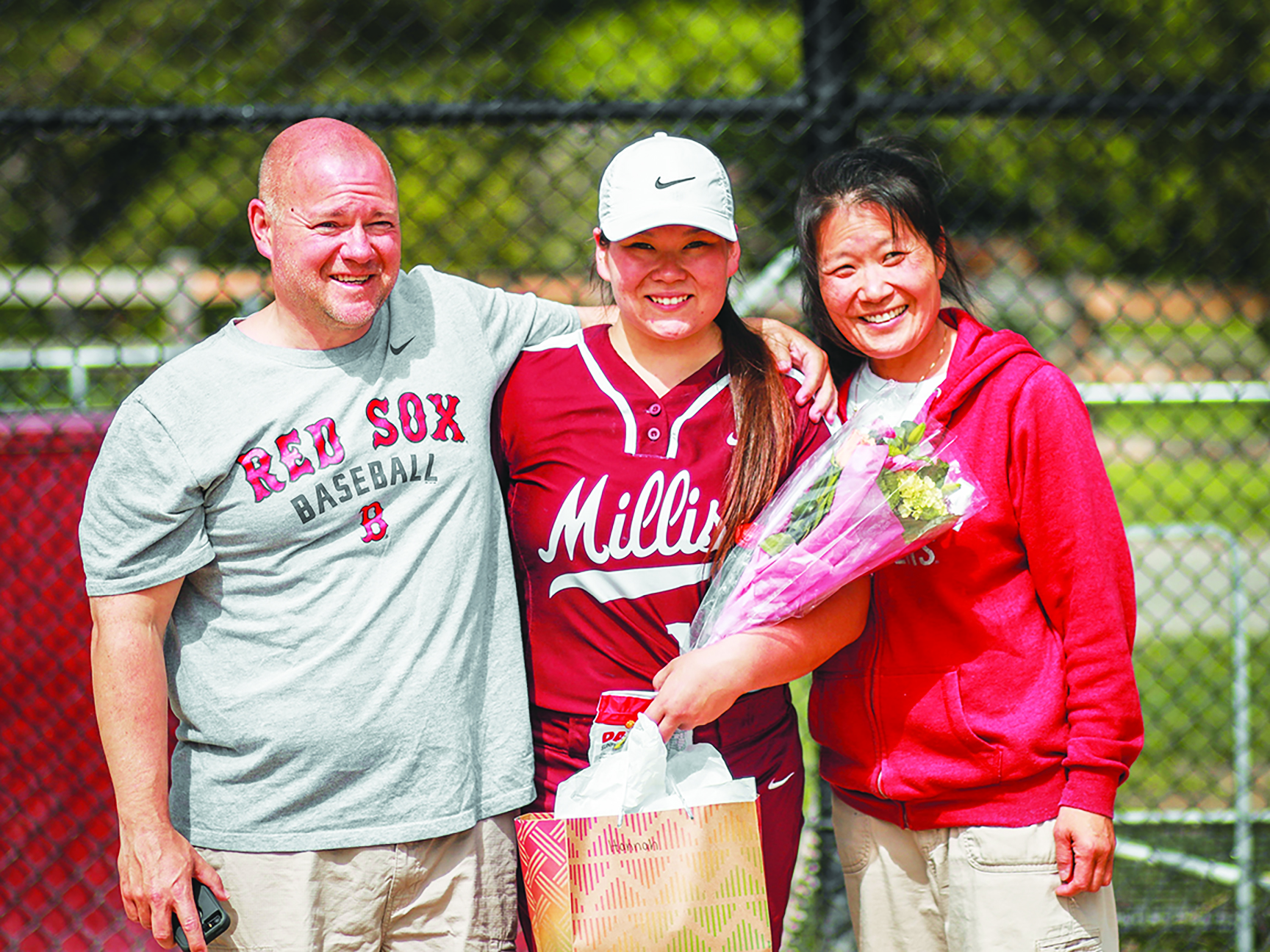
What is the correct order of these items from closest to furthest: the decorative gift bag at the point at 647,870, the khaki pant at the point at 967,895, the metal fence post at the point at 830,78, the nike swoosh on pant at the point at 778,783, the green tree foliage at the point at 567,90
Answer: the decorative gift bag at the point at 647,870, the khaki pant at the point at 967,895, the nike swoosh on pant at the point at 778,783, the metal fence post at the point at 830,78, the green tree foliage at the point at 567,90

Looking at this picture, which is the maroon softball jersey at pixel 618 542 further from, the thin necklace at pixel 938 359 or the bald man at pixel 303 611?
the thin necklace at pixel 938 359

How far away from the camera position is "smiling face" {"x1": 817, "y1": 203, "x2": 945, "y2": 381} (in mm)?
2283

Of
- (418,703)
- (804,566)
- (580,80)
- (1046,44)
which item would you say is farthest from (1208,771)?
(580,80)

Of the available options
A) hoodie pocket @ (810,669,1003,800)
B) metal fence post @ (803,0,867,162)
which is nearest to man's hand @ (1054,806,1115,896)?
hoodie pocket @ (810,669,1003,800)

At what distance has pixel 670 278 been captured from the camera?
2.26m

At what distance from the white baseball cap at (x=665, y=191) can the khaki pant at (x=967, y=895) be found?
1294 millimetres

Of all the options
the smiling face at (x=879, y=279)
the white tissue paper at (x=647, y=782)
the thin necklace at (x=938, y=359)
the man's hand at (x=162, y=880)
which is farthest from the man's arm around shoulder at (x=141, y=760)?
the thin necklace at (x=938, y=359)

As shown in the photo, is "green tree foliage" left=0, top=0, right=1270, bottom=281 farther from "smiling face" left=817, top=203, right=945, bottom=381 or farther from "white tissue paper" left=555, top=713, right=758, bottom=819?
"white tissue paper" left=555, top=713, right=758, bottom=819

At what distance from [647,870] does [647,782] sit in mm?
159

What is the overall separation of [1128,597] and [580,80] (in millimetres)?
8626

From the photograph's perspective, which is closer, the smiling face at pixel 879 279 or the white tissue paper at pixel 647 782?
the white tissue paper at pixel 647 782

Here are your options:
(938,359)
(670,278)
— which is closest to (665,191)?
(670,278)

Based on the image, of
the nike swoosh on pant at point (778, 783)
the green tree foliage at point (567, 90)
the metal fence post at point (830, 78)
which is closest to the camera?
the nike swoosh on pant at point (778, 783)

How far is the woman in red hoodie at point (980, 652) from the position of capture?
215cm
